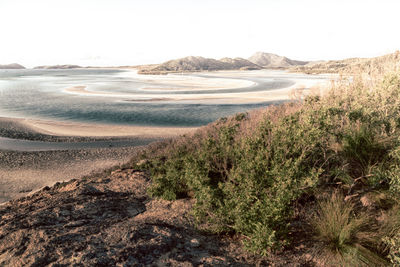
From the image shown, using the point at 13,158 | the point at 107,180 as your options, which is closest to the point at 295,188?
the point at 107,180

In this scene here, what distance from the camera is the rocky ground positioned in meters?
4.83

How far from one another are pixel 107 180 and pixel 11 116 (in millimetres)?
35034

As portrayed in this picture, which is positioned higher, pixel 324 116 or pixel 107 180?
pixel 324 116

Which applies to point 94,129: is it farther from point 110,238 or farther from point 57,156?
point 110,238

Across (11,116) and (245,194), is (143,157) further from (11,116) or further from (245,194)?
(11,116)

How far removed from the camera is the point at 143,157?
51.8ft

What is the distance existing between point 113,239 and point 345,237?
14.9 feet

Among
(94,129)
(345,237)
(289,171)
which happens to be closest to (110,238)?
(289,171)

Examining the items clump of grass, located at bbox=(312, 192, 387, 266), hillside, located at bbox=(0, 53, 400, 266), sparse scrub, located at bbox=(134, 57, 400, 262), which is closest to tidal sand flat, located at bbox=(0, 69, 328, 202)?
sparse scrub, located at bbox=(134, 57, 400, 262)

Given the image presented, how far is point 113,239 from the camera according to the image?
5375 mm

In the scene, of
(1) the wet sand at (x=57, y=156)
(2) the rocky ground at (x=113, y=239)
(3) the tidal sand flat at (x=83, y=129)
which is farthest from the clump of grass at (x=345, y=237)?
(1) the wet sand at (x=57, y=156)

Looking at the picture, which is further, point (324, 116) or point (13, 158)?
point (13, 158)

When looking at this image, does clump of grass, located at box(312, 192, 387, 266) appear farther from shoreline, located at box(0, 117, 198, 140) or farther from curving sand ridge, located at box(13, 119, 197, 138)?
curving sand ridge, located at box(13, 119, 197, 138)

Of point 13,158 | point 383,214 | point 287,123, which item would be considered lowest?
point 13,158
